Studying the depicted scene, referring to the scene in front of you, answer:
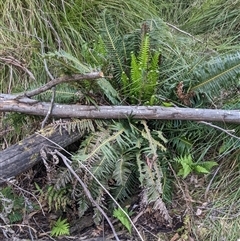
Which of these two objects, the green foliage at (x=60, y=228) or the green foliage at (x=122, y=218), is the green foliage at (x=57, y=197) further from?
the green foliage at (x=122, y=218)

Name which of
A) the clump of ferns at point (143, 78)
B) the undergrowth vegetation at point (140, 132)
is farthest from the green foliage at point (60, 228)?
the clump of ferns at point (143, 78)

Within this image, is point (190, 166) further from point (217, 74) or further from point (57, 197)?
point (57, 197)

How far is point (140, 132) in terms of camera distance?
2.75 meters

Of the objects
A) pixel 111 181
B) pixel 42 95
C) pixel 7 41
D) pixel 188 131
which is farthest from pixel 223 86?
pixel 7 41

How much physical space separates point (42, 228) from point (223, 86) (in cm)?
140

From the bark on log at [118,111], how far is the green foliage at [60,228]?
0.63 meters

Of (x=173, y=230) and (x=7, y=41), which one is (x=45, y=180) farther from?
(x=7, y=41)

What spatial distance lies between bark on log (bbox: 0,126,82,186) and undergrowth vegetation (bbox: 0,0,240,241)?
0.08 meters

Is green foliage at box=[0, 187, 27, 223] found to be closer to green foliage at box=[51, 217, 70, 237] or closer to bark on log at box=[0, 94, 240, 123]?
green foliage at box=[51, 217, 70, 237]

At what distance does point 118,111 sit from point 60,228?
0.76m

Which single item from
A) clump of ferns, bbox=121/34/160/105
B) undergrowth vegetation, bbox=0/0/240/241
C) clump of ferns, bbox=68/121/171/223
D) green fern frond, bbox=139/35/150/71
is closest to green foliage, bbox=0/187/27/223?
undergrowth vegetation, bbox=0/0/240/241

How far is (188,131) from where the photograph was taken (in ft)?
9.29

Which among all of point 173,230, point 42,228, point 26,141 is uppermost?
point 26,141

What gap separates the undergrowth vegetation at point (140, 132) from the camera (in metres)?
2.61
